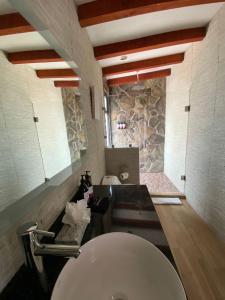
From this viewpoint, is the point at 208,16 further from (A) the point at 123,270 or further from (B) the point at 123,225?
(A) the point at 123,270

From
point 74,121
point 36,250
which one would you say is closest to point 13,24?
point 74,121

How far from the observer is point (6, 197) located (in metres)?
0.46

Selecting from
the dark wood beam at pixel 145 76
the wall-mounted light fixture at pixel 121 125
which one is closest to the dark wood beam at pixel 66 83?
the dark wood beam at pixel 145 76

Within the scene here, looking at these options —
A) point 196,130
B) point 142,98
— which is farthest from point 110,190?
point 142,98

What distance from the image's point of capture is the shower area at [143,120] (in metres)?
3.60

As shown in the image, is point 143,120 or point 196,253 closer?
point 196,253

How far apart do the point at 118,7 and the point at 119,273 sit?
65.2 inches

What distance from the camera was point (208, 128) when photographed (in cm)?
178

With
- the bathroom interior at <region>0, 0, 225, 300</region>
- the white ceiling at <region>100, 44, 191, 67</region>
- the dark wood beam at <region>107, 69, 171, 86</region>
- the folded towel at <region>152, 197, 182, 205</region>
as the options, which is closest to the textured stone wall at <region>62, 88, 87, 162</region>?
the bathroom interior at <region>0, 0, 225, 300</region>

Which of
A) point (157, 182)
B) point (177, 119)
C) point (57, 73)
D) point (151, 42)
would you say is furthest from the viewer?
point (157, 182)

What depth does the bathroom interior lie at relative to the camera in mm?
465

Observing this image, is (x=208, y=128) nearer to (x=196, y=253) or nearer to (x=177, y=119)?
(x=177, y=119)

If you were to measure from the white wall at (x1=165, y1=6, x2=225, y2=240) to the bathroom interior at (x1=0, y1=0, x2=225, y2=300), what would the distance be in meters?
0.02

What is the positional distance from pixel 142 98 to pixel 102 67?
5.16 ft
